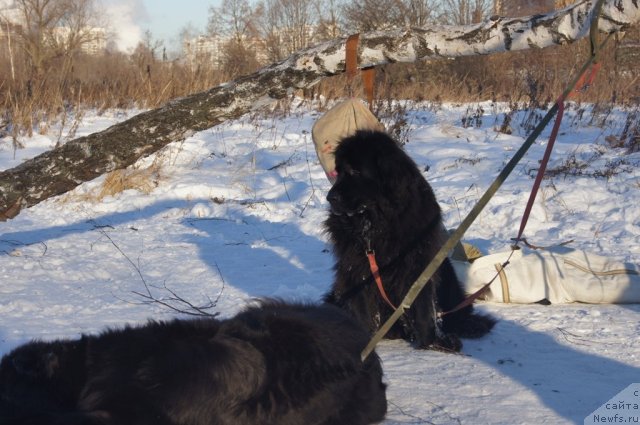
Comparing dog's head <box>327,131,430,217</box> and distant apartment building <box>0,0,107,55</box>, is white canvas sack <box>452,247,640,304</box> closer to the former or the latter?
dog's head <box>327,131,430,217</box>

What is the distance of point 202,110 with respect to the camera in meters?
4.79

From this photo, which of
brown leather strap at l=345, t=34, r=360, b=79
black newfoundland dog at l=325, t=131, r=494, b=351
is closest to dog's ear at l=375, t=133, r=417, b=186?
black newfoundland dog at l=325, t=131, r=494, b=351

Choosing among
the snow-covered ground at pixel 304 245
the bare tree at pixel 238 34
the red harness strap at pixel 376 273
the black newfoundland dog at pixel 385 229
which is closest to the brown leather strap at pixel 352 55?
the black newfoundland dog at pixel 385 229

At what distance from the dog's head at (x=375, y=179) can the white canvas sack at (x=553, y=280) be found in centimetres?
129

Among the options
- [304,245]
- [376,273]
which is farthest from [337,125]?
[304,245]

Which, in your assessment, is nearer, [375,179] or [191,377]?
[191,377]

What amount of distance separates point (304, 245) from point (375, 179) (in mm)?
2654

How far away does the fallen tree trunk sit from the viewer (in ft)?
15.1

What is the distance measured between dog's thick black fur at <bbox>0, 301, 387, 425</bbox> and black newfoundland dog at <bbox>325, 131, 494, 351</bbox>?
1.50 meters

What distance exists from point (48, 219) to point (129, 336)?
5.48m

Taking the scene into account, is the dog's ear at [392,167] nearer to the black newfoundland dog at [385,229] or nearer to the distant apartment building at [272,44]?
the black newfoundland dog at [385,229]

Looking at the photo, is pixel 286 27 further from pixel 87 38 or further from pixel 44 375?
pixel 44 375

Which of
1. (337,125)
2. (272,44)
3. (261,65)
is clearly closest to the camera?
(337,125)


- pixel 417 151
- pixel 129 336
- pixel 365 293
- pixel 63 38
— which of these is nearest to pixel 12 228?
pixel 365 293
